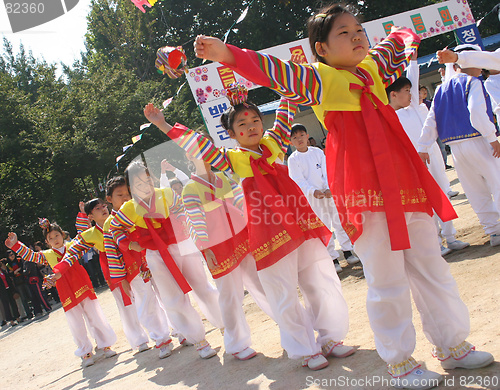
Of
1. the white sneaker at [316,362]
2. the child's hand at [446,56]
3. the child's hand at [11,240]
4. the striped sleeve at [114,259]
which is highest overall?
the child's hand at [11,240]

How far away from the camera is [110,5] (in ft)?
79.2

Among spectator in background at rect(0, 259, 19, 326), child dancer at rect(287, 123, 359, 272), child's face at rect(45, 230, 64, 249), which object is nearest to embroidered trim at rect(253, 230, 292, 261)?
child dancer at rect(287, 123, 359, 272)

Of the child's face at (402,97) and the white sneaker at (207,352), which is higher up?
the child's face at (402,97)

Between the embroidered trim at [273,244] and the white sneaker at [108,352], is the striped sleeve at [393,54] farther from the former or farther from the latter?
the white sneaker at [108,352]

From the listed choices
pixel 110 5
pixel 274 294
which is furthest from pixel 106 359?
pixel 110 5

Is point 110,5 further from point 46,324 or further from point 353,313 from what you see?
point 353,313

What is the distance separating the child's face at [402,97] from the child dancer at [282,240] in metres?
2.56

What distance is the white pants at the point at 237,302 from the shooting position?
4094mm

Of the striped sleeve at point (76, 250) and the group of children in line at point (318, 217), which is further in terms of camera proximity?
the striped sleeve at point (76, 250)

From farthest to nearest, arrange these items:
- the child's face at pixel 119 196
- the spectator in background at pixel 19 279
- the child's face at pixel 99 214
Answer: the spectator in background at pixel 19 279 → the child's face at pixel 99 214 → the child's face at pixel 119 196

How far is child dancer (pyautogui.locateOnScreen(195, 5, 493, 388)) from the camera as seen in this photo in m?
2.43

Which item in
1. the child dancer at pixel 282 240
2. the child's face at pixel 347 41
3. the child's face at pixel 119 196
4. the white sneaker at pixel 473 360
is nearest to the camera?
the white sneaker at pixel 473 360

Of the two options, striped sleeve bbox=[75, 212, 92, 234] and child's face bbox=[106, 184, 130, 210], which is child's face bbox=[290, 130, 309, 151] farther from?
striped sleeve bbox=[75, 212, 92, 234]

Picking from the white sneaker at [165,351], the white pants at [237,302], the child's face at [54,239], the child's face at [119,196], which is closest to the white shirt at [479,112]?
the white pants at [237,302]
